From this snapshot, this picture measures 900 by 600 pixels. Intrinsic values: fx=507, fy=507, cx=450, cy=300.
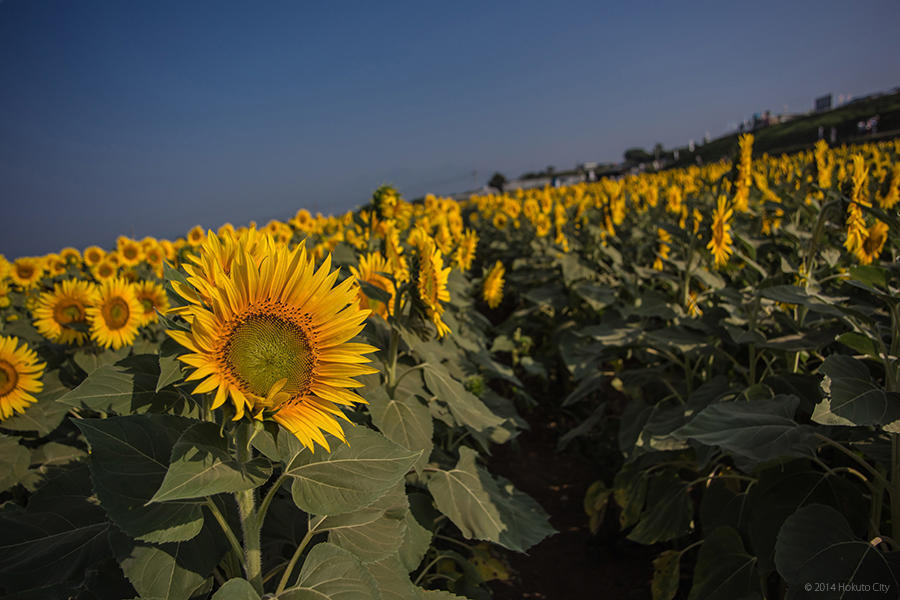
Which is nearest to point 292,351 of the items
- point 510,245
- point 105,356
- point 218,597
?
point 218,597

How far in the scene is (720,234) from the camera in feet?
11.4

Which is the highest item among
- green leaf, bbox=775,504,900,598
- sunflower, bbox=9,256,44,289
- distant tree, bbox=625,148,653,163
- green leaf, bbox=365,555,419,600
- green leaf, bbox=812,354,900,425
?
distant tree, bbox=625,148,653,163

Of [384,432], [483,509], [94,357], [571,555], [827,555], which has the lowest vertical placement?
[571,555]

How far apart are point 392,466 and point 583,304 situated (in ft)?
15.8

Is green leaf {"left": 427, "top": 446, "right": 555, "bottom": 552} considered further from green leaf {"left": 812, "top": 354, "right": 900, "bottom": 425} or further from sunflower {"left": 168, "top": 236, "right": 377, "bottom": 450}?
green leaf {"left": 812, "top": 354, "right": 900, "bottom": 425}

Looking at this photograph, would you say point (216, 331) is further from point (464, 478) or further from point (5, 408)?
point (5, 408)

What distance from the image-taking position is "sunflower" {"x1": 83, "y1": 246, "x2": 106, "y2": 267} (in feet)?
21.4

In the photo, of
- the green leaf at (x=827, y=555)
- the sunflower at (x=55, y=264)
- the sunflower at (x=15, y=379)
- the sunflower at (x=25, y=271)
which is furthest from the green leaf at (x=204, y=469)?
the sunflower at (x=55, y=264)

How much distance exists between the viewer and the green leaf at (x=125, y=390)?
130 cm

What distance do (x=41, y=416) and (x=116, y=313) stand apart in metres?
0.80

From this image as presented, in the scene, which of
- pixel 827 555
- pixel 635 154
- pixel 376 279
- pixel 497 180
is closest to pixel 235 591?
pixel 376 279

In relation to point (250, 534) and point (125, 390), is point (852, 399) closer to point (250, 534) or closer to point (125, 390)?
point (250, 534)

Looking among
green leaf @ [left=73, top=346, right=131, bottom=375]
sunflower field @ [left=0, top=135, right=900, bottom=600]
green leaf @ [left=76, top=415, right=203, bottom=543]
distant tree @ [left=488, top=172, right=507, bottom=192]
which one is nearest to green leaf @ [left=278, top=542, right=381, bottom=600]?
sunflower field @ [left=0, top=135, right=900, bottom=600]

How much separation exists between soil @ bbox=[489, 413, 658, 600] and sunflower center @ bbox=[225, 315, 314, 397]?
8.83 feet
